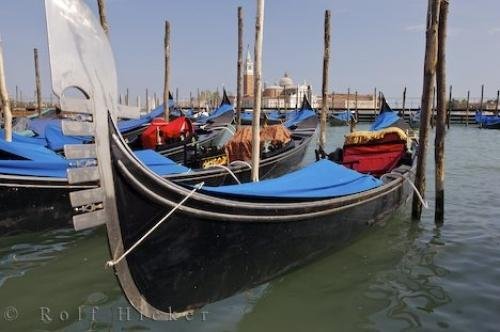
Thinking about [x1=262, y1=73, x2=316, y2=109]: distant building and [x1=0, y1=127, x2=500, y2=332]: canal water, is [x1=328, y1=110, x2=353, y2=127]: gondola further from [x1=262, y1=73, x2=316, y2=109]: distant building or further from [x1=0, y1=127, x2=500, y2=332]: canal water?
[x1=0, y1=127, x2=500, y2=332]: canal water

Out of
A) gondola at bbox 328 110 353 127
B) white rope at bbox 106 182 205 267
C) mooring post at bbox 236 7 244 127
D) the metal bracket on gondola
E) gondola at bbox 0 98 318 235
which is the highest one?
mooring post at bbox 236 7 244 127

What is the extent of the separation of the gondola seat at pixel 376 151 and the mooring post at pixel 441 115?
1.05 metres

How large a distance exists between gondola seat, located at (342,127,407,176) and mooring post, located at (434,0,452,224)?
1046 millimetres

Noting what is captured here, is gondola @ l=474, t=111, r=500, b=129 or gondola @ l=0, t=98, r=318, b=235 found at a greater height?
gondola @ l=0, t=98, r=318, b=235

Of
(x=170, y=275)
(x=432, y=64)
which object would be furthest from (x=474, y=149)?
(x=170, y=275)

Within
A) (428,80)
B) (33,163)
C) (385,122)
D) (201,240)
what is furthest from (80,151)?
(385,122)

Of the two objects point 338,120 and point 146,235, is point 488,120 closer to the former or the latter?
point 338,120

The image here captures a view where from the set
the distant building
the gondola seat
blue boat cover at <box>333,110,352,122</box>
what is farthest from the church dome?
the gondola seat

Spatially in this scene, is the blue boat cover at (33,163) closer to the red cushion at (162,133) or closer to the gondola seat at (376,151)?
the gondola seat at (376,151)

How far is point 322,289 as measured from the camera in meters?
3.70

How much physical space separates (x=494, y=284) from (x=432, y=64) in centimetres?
246

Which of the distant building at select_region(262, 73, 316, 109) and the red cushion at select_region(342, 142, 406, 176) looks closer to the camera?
the red cushion at select_region(342, 142, 406, 176)

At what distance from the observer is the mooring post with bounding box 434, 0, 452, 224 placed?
540cm

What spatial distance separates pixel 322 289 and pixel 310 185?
2.67ft
